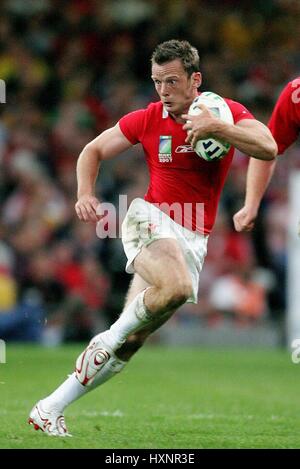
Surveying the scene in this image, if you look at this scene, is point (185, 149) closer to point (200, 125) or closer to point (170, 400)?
point (200, 125)

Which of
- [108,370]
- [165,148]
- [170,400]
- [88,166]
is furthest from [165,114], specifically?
[170,400]

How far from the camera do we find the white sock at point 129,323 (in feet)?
21.6

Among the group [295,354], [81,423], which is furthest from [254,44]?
[81,423]

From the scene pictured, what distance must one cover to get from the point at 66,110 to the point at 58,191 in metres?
1.53

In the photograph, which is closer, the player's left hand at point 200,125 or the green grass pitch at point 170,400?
the player's left hand at point 200,125

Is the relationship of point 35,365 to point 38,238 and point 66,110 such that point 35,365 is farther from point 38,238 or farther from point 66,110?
point 66,110

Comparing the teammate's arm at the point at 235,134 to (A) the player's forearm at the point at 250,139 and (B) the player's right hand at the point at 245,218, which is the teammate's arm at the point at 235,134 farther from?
(B) the player's right hand at the point at 245,218

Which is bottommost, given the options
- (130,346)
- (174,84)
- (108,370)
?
(108,370)

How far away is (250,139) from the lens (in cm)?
657

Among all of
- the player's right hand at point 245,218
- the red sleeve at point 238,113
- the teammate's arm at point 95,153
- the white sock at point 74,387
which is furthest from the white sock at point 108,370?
the red sleeve at point 238,113

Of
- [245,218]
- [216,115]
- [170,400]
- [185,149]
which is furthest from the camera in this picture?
[170,400]

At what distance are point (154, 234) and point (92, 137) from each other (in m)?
9.08

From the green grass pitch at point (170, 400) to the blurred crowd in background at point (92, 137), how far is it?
657mm

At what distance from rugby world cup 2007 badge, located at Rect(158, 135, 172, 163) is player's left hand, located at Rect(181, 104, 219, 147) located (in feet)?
1.45
